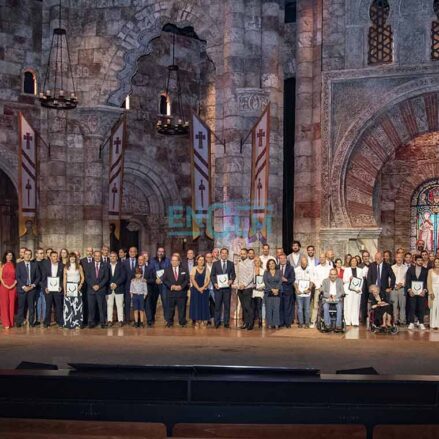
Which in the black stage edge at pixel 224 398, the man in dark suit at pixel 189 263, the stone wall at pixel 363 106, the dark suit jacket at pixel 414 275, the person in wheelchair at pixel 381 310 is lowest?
the person in wheelchair at pixel 381 310

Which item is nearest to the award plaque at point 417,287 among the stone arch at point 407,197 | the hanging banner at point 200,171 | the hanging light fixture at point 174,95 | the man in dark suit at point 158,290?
the hanging banner at point 200,171

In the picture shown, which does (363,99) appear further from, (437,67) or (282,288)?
(282,288)

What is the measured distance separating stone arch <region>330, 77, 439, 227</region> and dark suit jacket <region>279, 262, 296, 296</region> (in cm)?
253

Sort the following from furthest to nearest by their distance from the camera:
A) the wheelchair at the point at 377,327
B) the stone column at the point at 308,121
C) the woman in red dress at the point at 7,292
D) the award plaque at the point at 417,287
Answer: the stone column at the point at 308,121, the woman in red dress at the point at 7,292, the award plaque at the point at 417,287, the wheelchair at the point at 377,327

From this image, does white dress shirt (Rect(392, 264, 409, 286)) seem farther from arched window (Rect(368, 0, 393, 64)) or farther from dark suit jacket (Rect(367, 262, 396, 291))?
arched window (Rect(368, 0, 393, 64))

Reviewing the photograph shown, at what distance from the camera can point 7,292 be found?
48.8ft

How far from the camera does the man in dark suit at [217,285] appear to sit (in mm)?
14742

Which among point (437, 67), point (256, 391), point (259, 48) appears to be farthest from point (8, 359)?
point (437, 67)

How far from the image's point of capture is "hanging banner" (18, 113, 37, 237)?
17516 millimetres

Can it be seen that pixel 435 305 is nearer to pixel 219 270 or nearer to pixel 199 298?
pixel 219 270

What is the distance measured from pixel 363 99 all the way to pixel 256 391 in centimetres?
1234

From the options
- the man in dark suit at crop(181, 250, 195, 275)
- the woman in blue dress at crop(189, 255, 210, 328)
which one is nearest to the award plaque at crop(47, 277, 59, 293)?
→ the man in dark suit at crop(181, 250, 195, 275)

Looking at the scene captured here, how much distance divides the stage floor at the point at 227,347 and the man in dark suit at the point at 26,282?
50 cm

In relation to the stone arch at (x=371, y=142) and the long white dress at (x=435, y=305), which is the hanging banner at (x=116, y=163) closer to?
the stone arch at (x=371, y=142)
